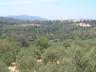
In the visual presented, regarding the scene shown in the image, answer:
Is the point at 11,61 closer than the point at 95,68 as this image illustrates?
No

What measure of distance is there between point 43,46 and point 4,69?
34.5m

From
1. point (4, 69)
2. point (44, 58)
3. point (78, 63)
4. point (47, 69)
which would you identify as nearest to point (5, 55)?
point (44, 58)

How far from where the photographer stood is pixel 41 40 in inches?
2430

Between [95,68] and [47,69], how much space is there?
7.92m

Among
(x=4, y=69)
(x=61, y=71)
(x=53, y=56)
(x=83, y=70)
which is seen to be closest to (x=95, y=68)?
(x=83, y=70)

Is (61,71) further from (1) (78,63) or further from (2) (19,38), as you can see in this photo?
(2) (19,38)

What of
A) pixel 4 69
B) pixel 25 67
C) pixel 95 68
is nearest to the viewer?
pixel 95 68

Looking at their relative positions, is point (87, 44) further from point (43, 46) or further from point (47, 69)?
point (47, 69)

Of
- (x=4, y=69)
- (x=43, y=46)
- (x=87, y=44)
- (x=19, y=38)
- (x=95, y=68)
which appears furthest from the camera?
(x=19, y=38)

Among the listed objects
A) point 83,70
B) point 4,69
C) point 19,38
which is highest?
point 83,70

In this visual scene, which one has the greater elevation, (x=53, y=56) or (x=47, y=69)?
(x=47, y=69)

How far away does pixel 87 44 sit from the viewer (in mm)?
54750

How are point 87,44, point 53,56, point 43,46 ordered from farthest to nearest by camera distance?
point 43,46, point 87,44, point 53,56

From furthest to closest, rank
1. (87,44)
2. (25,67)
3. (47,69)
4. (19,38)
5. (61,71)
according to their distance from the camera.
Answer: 1. (19,38)
2. (87,44)
3. (25,67)
4. (47,69)
5. (61,71)
